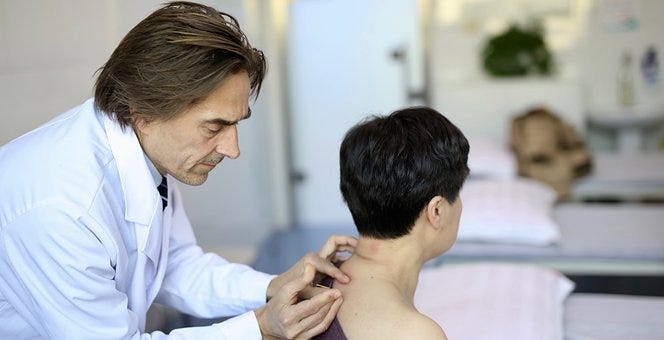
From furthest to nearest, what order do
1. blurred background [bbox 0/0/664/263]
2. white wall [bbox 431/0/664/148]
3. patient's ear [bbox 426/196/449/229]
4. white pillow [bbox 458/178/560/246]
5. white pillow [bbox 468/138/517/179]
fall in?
white wall [bbox 431/0/664/148]
blurred background [bbox 0/0/664/263]
white pillow [bbox 468/138/517/179]
white pillow [bbox 458/178/560/246]
patient's ear [bbox 426/196/449/229]

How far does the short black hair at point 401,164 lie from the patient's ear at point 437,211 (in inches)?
0.4

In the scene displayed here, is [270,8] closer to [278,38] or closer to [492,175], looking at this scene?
[278,38]

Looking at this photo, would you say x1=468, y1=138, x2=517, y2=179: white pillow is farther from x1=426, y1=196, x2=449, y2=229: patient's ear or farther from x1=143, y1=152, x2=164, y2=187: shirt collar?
x1=143, y1=152, x2=164, y2=187: shirt collar

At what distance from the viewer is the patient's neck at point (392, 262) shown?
4.24ft

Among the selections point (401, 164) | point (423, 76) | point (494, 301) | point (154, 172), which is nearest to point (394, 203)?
point (401, 164)

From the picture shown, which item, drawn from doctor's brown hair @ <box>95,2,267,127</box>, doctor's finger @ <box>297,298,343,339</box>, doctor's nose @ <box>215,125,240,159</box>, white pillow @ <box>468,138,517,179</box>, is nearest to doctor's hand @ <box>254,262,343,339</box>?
doctor's finger @ <box>297,298,343,339</box>

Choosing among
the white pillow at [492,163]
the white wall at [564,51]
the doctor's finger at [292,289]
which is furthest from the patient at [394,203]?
the white wall at [564,51]

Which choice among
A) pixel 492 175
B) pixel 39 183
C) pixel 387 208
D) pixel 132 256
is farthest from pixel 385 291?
pixel 492 175

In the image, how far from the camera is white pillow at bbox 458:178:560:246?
2.62m

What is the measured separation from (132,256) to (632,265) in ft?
6.23

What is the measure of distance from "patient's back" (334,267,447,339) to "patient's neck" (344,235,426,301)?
0.02m

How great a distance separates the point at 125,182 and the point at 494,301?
1114mm

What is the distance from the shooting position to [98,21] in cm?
195

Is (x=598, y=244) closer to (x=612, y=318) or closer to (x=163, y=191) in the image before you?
(x=612, y=318)
